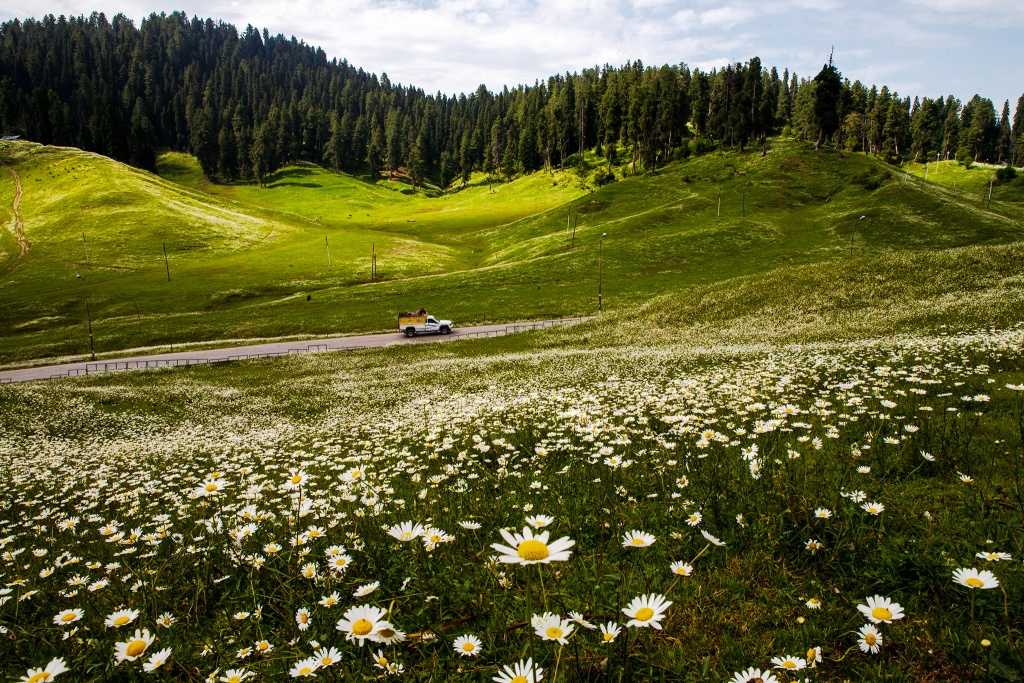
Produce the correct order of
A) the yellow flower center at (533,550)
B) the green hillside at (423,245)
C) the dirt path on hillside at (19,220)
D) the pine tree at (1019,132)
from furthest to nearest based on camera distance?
1. the pine tree at (1019,132)
2. the dirt path on hillside at (19,220)
3. the green hillside at (423,245)
4. the yellow flower center at (533,550)

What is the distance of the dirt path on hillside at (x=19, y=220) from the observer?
4430 inches

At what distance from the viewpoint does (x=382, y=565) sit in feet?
13.4

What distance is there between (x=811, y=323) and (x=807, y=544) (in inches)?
1272

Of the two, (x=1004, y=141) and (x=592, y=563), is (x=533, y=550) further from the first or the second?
(x=1004, y=141)

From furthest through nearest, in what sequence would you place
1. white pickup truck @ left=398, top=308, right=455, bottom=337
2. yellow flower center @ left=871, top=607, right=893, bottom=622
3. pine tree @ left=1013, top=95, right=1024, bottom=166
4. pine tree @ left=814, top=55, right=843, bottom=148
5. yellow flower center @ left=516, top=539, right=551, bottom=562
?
pine tree @ left=1013, top=95, right=1024, bottom=166 < pine tree @ left=814, top=55, right=843, bottom=148 < white pickup truck @ left=398, top=308, right=455, bottom=337 < yellow flower center @ left=871, top=607, right=893, bottom=622 < yellow flower center @ left=516, top=539, right=551, bottom=562

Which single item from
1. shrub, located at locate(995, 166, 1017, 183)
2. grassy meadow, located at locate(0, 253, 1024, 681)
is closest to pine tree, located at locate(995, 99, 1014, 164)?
shrub, located at locate(995, 166, 1017, 183)

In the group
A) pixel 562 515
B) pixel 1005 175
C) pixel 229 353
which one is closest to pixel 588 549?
pixel 562 515

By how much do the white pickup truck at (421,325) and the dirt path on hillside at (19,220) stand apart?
353ft

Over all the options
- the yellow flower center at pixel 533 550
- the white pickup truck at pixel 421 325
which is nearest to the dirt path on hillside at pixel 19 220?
the white pickup truck at pixel 421 325

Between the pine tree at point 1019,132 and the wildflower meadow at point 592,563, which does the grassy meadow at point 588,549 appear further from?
the pine tree at point 1019,132

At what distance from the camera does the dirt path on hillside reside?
112519 mm

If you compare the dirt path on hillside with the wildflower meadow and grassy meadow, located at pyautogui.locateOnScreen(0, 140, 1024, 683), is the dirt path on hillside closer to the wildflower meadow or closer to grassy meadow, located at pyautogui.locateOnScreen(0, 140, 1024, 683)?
grassy meadow, located at pyautogui.locateOnScreen(0, 140, 1024, 683)

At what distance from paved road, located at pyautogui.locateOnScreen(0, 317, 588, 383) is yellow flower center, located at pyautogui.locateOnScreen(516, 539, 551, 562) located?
52518 mm

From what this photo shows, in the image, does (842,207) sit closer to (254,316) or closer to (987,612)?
(254,316)
